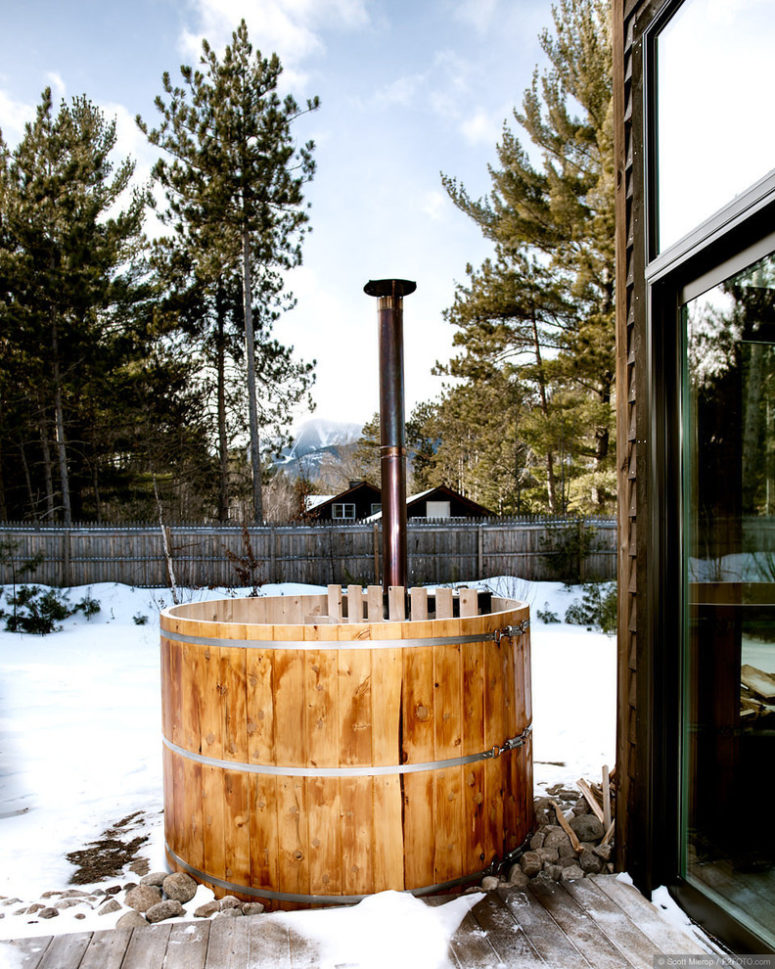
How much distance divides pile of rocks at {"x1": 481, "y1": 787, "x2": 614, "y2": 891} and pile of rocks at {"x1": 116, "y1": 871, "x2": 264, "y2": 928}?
89cm

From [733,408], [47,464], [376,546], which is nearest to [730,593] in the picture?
[733,408]

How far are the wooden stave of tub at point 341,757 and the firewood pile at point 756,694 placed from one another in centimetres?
89

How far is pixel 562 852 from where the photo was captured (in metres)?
2.89

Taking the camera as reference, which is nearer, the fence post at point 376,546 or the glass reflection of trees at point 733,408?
the glass reflection of trees at point 733,408

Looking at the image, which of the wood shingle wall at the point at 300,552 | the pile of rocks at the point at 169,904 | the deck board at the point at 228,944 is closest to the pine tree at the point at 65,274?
the wood shingle wall at the point at 300,552

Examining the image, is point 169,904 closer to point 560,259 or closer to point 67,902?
point 67,902

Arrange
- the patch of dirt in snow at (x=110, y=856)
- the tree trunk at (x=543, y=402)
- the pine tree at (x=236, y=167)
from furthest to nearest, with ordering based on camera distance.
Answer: the tree trunk at (x=543, y=402) → the pine tree at (x=236, y=167) → the patch of dirt in snow at (x=110, y=856)

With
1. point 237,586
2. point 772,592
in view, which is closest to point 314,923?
point 772,592

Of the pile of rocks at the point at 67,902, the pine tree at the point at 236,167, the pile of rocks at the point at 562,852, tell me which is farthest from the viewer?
the pine tree at the point at 236,167

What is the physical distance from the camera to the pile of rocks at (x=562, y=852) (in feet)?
8.92

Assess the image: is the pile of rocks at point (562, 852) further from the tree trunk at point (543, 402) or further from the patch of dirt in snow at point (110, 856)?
the tree trunk at point (543, 402)

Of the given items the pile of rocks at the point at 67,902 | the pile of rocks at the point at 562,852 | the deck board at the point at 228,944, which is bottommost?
the pile of rocks at the point at 67,902

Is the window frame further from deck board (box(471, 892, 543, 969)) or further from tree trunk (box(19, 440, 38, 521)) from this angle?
deck board (box(471, 892, 543, 969))

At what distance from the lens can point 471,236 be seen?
16.4 m
